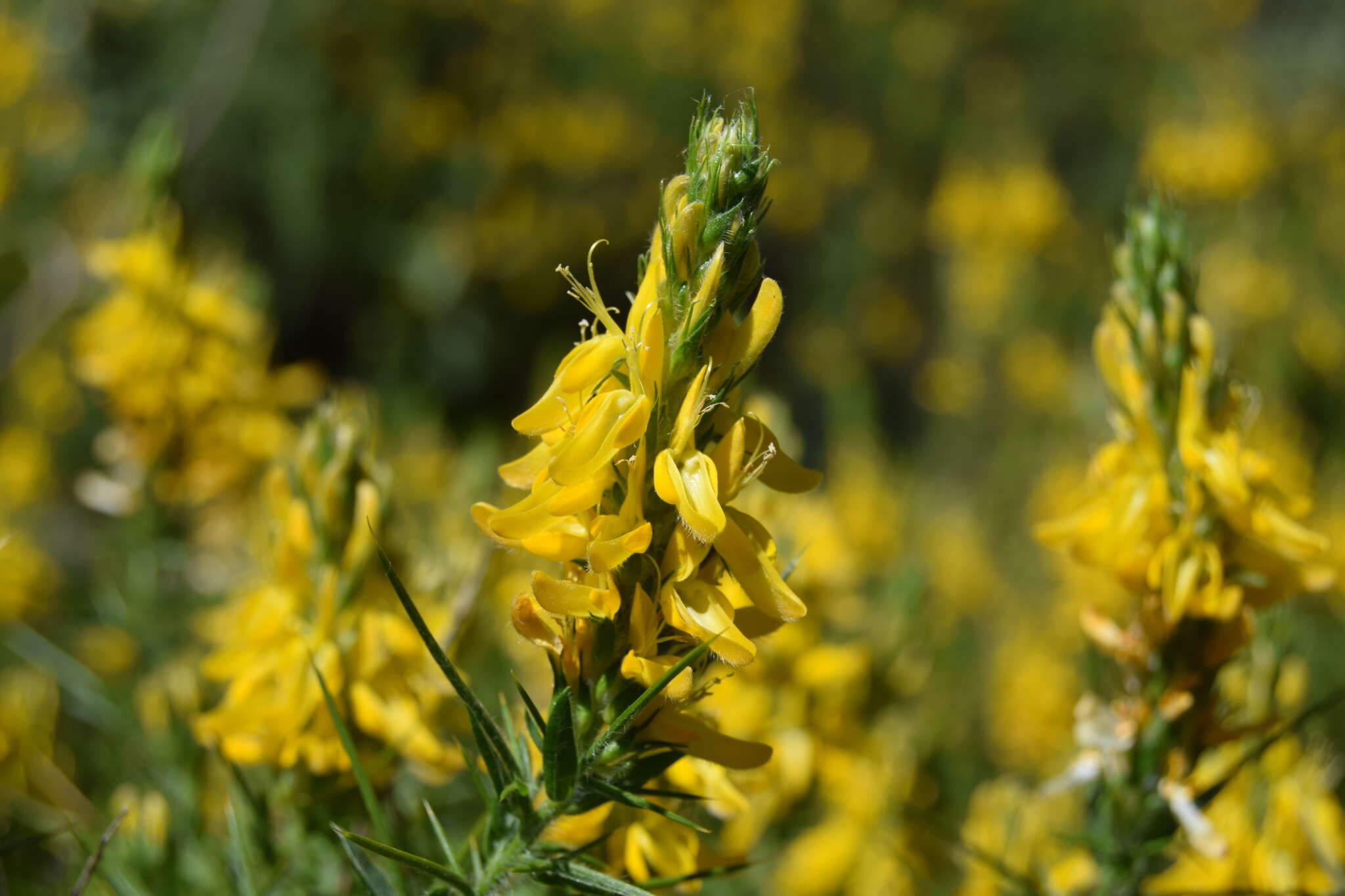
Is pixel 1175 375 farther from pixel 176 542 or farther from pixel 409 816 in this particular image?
pixel 176 542

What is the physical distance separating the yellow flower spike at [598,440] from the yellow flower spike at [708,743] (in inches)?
9.0

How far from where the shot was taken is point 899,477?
17.3 feet

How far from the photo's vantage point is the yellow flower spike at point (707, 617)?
837mm

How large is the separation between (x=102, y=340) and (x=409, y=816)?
1.44 m

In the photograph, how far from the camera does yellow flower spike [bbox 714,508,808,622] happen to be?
34.6 inches

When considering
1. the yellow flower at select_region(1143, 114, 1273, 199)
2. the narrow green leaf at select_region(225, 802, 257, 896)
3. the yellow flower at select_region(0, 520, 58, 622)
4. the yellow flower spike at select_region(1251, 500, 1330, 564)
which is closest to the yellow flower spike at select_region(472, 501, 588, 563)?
the narrow green leaf at select_region(225, 802, 257, 896)

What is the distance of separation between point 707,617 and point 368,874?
1.23ft

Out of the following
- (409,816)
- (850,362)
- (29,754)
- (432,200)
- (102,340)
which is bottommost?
(850,362)

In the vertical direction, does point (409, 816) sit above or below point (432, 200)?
above

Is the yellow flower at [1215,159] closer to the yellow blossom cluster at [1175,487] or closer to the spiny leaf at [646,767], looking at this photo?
the yellow blossom cluster at [1175,487]

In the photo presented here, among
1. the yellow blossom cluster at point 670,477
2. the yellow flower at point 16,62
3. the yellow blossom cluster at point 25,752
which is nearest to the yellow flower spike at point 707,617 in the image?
the yellow blossom cluster at point 670,477

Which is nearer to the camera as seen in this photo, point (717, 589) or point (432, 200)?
point (717, 589)

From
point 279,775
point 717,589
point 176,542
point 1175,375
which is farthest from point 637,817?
point 176,542

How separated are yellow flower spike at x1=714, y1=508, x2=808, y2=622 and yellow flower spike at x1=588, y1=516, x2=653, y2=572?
63 mm
